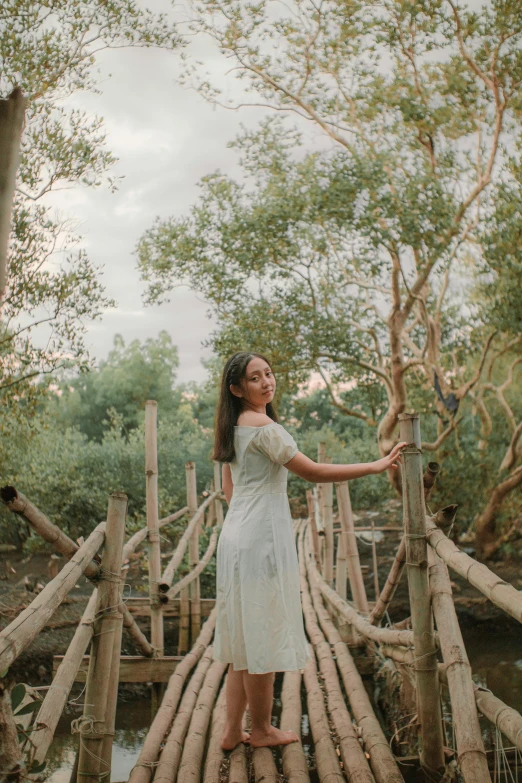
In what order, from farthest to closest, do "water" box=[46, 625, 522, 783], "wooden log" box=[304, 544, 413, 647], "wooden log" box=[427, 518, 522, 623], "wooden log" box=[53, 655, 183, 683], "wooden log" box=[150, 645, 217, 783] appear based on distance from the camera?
"water" box=[46, 625, 522, 783] < "wooden log" box=[53, 655, 183, 683] < "wooden log" box=[304, 544, 413, 647] < "wooden log" box=[150, 645, 217, 783] < "wooden log" box=[427, 518, 522, 623]

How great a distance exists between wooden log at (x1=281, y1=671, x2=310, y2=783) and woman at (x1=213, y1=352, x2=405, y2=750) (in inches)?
4.0

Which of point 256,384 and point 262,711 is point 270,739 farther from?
point 256,384

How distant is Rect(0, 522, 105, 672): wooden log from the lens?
135 centimetres

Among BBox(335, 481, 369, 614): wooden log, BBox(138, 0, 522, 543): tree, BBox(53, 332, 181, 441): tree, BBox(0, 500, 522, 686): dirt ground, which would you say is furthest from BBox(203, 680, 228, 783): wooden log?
BBox(53, 332, 181, 441): tree

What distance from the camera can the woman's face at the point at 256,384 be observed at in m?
2.28

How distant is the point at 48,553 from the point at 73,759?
5068 mm

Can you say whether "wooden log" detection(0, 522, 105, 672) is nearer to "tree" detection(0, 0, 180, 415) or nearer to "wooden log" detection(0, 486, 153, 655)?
"wooden log" detection(0, 486, 153, 655)

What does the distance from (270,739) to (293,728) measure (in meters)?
0.31

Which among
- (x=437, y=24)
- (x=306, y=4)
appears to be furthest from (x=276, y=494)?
(x=306, y=4)

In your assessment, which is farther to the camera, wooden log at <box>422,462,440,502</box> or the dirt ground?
the dirt ground

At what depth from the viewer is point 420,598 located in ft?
6.81

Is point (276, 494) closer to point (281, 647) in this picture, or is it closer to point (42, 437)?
point (281, 647)

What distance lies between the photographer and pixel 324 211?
7148 millimetres

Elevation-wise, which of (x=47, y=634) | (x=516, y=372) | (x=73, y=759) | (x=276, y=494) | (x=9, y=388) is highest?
(x=516, y=372)
